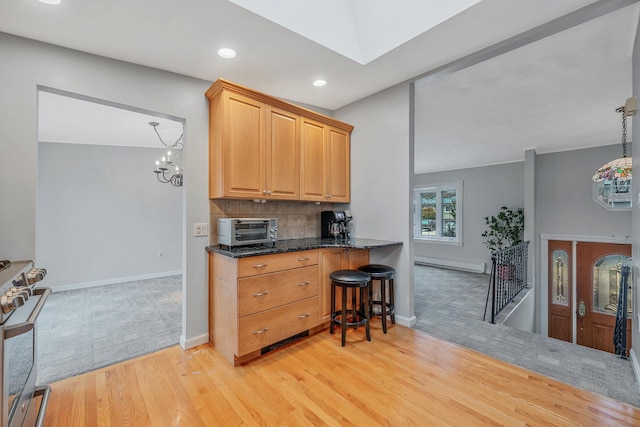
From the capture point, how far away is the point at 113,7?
1696 mm

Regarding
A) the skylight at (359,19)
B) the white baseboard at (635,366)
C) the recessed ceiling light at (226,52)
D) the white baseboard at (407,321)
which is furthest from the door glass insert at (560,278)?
the recessed ceiling light at (226,52)

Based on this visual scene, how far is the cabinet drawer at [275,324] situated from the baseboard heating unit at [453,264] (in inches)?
199

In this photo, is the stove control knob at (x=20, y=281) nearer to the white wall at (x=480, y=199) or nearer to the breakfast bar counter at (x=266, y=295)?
the breakfast bar counter at (x=266, y=295)

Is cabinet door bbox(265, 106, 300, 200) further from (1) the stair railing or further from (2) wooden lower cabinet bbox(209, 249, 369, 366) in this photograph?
(1) the stair railing

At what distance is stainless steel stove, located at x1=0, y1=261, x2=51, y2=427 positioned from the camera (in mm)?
1063

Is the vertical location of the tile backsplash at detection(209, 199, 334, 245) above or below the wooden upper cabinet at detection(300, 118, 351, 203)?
below

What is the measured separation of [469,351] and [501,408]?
0.70 m

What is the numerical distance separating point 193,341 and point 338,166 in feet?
7.65

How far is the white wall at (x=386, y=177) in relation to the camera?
283 centimetres

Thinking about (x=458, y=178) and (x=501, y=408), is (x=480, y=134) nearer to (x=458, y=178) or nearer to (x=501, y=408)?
(x=458, y=178)

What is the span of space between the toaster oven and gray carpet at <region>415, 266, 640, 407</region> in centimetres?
184

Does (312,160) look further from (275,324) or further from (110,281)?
(110,281)

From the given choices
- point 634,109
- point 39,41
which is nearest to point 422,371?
point 634,109

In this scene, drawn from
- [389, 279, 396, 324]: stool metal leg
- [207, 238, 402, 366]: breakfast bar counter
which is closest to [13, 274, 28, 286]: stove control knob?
[207, 238, 402, 366]: breakfast bar counter
